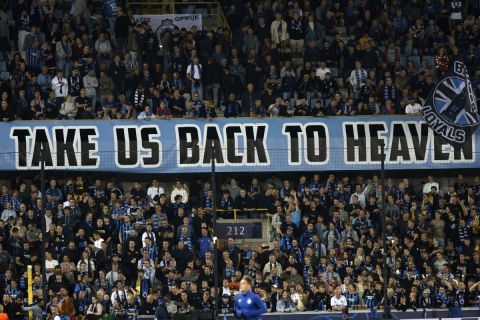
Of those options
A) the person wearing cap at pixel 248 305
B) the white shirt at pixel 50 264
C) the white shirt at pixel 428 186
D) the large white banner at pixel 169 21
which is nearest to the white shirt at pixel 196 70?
the large white banner at pixel 169 21

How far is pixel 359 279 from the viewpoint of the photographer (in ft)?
95.9

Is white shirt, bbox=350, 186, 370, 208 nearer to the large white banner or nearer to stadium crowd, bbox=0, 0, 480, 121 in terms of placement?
stadium crowd, bbox=0, 0, 480, 121

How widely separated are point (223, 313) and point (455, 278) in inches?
210

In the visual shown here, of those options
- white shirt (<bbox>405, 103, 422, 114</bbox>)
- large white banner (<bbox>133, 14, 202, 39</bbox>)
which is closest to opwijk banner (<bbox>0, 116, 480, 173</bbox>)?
white shirt (<bbox>405, 103, 422, 114</bbox>)

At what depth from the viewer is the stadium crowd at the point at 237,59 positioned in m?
33.0

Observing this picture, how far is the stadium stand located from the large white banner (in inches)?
16.5

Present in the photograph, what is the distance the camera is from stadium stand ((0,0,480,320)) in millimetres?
29000

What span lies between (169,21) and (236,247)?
8.90m

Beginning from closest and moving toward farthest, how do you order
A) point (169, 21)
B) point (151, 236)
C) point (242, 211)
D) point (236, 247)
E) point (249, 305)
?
point (249, 305) < point (236, 247) < point (151, 236) < point (242, 211) < point (169, 21)

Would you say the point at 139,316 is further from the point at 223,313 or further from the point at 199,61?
the point at 199,61

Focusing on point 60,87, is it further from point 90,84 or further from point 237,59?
point 237,59

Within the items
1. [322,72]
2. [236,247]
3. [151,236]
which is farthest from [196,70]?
[236,247]

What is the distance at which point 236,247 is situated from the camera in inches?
1175

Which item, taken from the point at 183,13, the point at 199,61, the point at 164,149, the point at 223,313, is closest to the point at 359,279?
the point at 223,313
